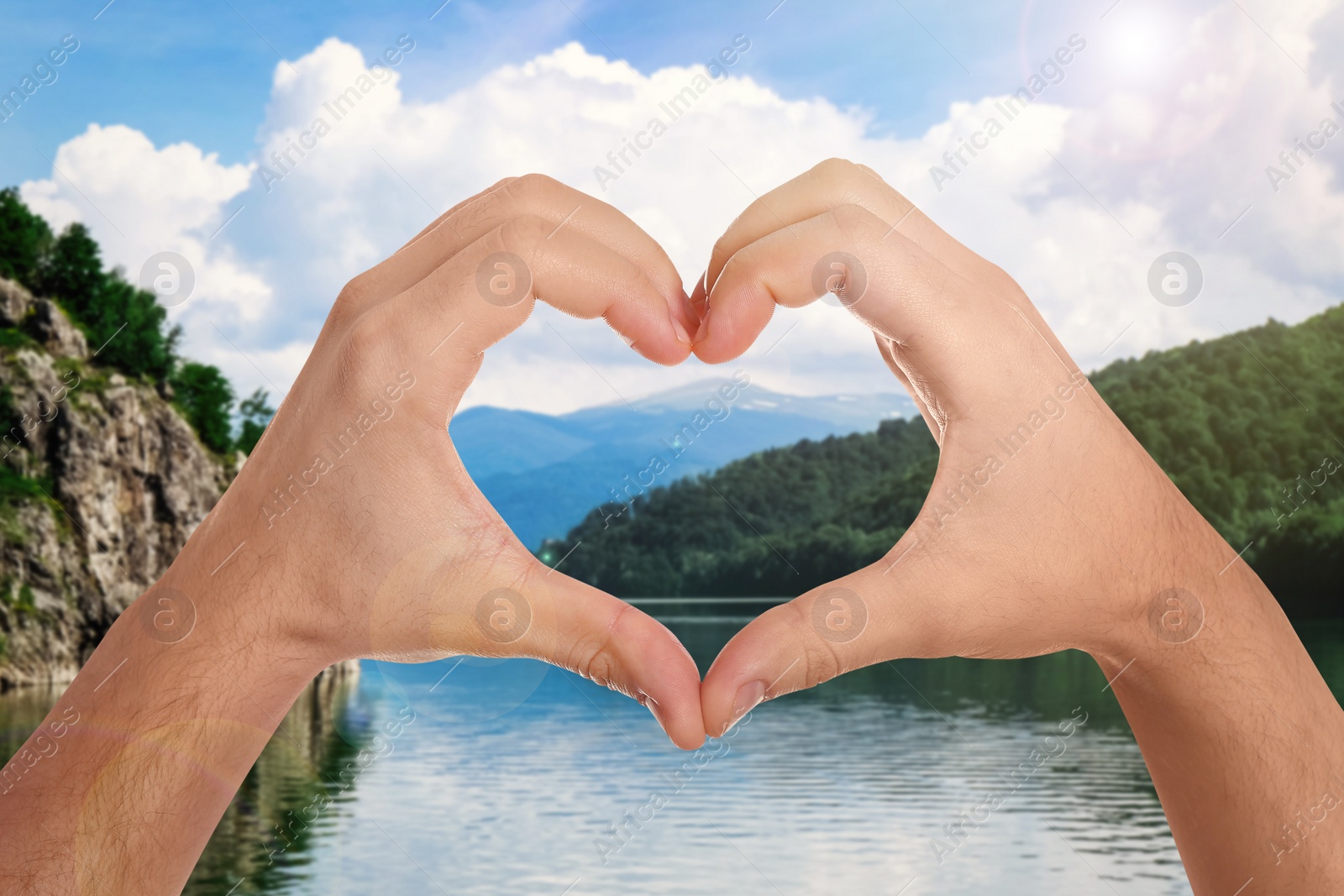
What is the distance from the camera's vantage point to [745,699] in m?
1.89

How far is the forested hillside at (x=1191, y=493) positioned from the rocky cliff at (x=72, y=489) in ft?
89.0

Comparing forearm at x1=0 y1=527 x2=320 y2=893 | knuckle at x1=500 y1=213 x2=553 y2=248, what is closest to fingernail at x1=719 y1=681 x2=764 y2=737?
forearm at x1=0 y1=527 x2=320 y2=893

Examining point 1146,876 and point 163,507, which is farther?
point 163,507

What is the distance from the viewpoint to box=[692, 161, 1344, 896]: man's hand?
1867 mm

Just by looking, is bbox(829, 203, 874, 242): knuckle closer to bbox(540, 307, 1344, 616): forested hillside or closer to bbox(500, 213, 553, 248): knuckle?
bbox(500, 213, 553, 248): knuckle

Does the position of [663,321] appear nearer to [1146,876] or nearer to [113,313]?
[1146,876]

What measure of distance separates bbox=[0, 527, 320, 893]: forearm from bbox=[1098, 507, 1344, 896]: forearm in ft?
5.33

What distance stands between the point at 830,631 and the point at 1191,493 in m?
88.5

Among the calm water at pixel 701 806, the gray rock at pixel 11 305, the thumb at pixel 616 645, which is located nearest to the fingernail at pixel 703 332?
the thumb at pixel 616 645

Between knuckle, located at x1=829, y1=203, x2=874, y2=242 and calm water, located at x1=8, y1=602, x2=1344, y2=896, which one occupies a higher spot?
knuckle, located at x1=829, y1=203, x2=874, y2=242

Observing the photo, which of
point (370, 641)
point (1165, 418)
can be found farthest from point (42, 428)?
point (1165, 418)

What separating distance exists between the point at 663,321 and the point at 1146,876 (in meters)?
29.9

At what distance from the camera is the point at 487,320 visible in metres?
1.78

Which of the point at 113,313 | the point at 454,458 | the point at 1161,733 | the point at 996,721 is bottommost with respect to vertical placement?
the point at 996,721
